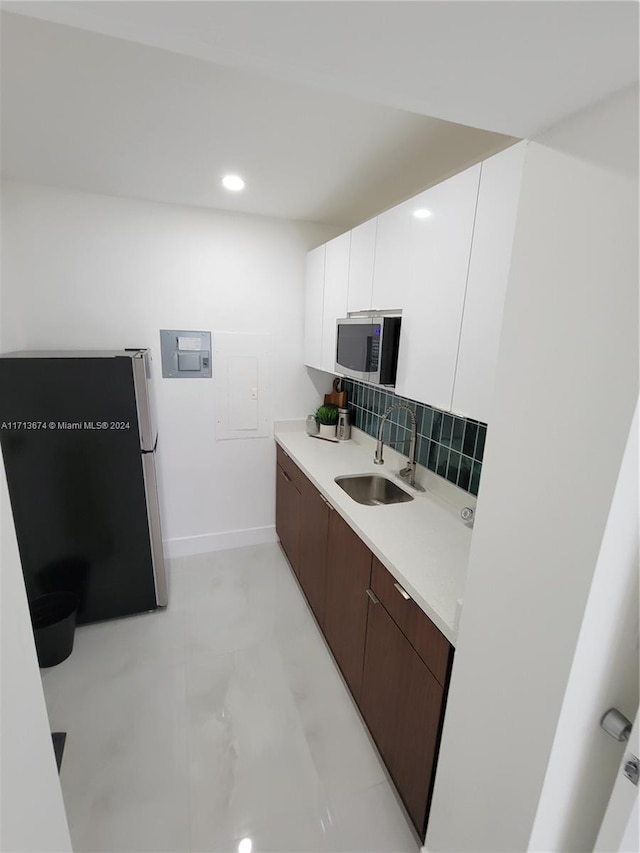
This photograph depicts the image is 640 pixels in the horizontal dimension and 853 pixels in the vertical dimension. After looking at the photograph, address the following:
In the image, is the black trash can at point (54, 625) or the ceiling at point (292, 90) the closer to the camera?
the ceiling at point (292, 90)

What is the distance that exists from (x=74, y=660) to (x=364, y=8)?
8.67 feet

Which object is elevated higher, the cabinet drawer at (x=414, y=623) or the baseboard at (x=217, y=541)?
the cabinet drawer at (x=414, y=623)

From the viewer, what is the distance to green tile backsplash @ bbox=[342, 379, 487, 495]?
166 centimetres

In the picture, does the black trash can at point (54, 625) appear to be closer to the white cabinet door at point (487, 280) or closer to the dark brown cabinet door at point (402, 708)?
the dark brown cabinet door at point (402, 708)

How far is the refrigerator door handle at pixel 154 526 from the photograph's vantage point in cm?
209

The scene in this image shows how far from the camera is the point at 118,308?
2355 mm

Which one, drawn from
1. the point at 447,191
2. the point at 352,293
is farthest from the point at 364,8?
the point at 352,293

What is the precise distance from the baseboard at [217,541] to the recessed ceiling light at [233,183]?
2.32 metres

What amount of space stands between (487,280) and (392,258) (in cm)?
60

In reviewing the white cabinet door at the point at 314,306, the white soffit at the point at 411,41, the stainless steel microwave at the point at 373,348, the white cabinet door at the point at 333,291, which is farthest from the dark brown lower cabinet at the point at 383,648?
the white soffit at the point at 411,41

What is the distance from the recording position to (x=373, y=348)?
66.9 inches

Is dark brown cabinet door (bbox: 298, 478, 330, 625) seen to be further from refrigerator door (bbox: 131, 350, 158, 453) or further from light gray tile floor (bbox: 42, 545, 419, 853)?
refrigerator door (bbox: 131, 350, 158, 453)

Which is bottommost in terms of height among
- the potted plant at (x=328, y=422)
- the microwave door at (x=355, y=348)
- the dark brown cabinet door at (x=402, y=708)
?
the dark brown cabinet door at (x=402, y=708)

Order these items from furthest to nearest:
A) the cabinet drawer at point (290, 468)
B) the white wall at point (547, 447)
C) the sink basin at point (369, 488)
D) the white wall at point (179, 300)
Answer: the cabinet drawer at point (290, 468) < the white wall at point (179, 300) < the sink basin at point (369, 488) < the white wall at point (547, 447)
